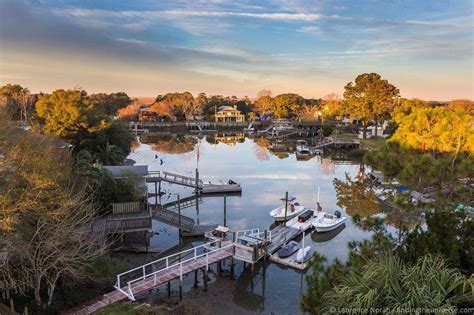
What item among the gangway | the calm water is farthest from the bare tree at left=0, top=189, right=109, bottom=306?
the calm water

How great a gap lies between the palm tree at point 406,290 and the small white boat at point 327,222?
1692 centimetres

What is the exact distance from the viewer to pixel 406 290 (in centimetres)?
705

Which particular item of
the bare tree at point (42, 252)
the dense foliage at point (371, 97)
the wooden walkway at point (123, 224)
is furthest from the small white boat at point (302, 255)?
the dense foliage at point (371, 97)

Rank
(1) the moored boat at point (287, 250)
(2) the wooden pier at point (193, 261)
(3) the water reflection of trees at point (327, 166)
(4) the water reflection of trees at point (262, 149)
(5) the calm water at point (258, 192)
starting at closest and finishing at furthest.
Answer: (2) the wooden pier at point (193, 261) → (5) the calm water at point (258, 192) → (1) the moored boat at point (287, 250) → (3) the water reflection of trees at point (327, 166) → (4) the water reflection of trees at point (262, 149)

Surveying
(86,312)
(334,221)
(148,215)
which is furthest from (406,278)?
(334,221)

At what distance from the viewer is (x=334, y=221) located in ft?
82.0

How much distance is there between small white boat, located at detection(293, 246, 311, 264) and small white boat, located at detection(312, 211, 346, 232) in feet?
14.4

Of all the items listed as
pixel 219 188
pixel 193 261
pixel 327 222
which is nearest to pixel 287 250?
pixel 193 261

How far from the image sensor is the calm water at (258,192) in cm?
1736

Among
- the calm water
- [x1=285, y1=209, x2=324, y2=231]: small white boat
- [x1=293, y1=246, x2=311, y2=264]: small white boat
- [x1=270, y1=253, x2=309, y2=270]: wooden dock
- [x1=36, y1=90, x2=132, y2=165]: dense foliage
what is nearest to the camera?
the calm water

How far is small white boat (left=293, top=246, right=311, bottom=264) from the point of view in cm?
1920

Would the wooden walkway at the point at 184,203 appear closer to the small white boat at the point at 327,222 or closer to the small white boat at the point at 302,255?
the small white boat at the point at 327,222

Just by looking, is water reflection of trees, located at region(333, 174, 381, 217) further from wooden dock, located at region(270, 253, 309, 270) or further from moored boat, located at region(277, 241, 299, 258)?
wooden dock, located at region(270, 253, 309, 270)

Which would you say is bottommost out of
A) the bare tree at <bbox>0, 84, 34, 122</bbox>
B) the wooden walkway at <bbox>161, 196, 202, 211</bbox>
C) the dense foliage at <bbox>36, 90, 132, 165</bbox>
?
the wooden walkway at <bbox>161, 196, 202, 211</bbox>
